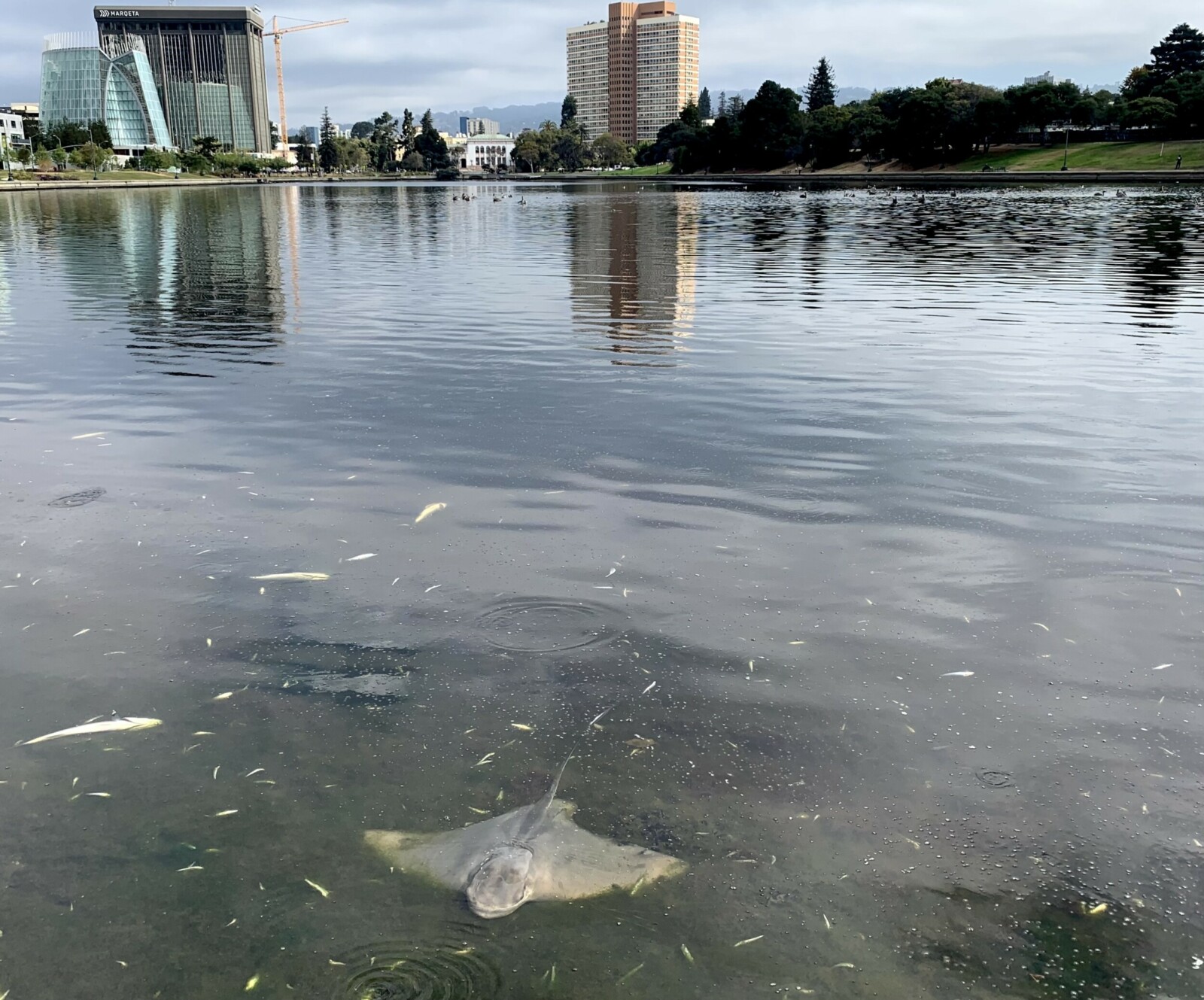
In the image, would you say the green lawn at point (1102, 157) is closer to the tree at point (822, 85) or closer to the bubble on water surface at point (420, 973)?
the tree at point (822, 85)

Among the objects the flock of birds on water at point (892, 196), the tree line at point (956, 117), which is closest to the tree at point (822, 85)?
the tree line at point (956, 117)

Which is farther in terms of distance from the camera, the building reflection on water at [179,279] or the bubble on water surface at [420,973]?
the building reflection on water at [179,279]

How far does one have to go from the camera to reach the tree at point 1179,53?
146250mm

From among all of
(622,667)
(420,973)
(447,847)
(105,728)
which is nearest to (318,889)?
(447,847)

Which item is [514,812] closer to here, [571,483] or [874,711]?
[874,711]

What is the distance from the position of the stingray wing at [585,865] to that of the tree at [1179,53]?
573 feet

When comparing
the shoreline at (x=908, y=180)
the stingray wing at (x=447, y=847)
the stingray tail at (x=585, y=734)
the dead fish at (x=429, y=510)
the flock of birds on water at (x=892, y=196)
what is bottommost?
the stingray wing at (x=447, y=847)

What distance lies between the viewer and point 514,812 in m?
5.09

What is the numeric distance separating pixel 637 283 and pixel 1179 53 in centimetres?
16012

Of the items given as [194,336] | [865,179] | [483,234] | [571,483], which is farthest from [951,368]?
[865,179]

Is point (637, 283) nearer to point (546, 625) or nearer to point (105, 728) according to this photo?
point (546, 625)

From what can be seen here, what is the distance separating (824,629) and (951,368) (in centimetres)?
1023

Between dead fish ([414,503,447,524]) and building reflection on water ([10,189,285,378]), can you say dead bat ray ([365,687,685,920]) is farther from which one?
building reflection on water ([10,189,285,378])

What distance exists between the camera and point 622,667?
21.5 feet
